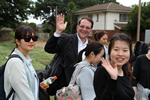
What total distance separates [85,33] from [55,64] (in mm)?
782

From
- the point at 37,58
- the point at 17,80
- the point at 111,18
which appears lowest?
the point at 37,58

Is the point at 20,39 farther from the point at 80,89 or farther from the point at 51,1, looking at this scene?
the point at 51,1

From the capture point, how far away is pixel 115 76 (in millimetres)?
1741

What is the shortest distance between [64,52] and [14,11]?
24.6 meters

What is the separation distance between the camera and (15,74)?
2018 millimetres

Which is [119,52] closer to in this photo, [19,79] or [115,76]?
[115,76]

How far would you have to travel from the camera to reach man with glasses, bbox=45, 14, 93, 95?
9.87 ft

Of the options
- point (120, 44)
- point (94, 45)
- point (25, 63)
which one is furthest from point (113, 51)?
point (25, 63)

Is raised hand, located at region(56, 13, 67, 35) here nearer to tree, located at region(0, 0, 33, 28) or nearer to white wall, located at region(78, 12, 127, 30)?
tree, located at region(0, 0, 33, 28)

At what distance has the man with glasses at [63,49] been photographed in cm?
301

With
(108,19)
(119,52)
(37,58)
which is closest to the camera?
(119,52)

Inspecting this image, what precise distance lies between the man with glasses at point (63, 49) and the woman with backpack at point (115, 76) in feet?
3.57

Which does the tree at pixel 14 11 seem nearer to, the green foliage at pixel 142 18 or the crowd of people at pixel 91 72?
the green foliage at pixel 142 18

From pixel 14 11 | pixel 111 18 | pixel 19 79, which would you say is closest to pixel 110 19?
pixel 111 18
